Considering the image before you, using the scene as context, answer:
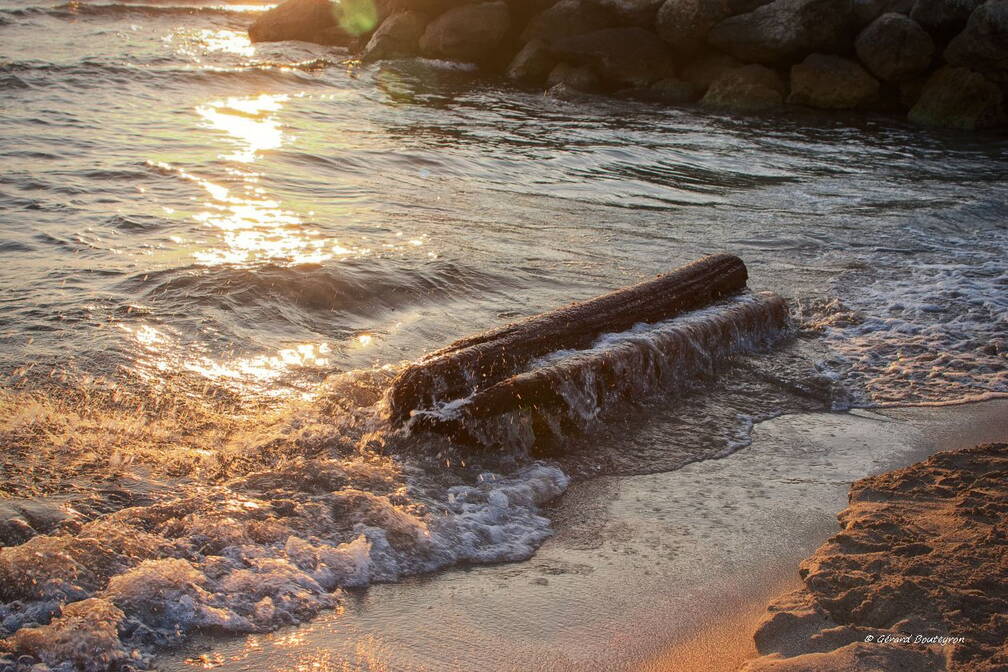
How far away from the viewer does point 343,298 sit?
19.4ft

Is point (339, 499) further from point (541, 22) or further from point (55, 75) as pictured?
point (541, 22)

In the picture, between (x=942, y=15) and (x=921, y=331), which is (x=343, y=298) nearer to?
(x=921, y=331)

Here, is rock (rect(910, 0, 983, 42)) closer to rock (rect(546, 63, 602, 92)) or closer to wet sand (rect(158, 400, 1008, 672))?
rock (rect(546, 63, 602, 92))

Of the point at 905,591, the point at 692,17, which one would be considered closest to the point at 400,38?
the point at 692,17

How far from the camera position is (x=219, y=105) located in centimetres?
1384

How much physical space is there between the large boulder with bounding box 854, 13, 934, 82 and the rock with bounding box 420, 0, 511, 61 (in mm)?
7551

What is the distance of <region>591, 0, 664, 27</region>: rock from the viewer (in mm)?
18672

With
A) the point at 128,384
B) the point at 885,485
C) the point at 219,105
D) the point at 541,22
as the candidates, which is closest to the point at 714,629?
the point at 885,485

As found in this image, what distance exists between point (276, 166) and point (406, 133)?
10.7ft

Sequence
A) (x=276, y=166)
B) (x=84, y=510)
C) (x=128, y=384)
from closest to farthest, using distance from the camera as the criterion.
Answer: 1. (x=84, y=510)
2. (x=128, y=384)
3. (x=276, y=166)

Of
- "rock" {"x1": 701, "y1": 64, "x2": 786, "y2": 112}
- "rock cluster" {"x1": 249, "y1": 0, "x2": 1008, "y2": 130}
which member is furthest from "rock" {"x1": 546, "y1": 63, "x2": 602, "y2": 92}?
"rock" {"x1": 701, "y1": 64, "x2": 786, "y2": 112}

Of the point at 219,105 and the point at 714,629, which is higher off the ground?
the point at 219,105

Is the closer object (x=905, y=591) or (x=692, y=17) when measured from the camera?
(x=905, y=591)

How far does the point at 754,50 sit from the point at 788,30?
2.80 feet
